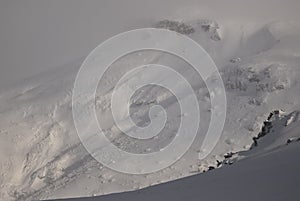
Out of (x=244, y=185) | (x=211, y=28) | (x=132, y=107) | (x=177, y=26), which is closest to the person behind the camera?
(x=244, y=185)

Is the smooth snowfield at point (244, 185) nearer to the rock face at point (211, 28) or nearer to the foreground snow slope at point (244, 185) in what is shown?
the foreground snow slope at point (244, 185)

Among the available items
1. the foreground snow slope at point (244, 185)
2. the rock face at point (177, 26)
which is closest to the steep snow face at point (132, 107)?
the rock face at point (177, 26)

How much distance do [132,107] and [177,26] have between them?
25.1 meters

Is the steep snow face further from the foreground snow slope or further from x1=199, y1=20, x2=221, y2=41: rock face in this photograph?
the foreground snow slope

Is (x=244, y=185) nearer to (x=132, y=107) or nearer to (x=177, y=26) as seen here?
(x=132, y=107)

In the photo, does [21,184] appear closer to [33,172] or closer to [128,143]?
[33,172]

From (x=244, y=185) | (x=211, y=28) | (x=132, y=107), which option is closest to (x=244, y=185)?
(x=244, y=185)

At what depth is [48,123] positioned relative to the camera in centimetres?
4916

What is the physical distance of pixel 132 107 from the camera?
49469mm

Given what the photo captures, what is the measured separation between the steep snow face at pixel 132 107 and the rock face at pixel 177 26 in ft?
13.2

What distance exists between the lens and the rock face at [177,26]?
68688 mm

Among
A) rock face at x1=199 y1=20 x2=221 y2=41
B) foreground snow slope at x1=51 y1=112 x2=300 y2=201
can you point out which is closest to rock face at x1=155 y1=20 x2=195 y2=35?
rock face at x1=199 y1=20 x2=221 y2=41

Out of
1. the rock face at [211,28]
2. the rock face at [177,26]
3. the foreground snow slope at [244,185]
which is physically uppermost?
the rock face at [177,26]

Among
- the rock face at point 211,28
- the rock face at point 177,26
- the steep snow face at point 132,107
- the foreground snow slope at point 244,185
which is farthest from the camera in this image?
the rock face at point 177,26
